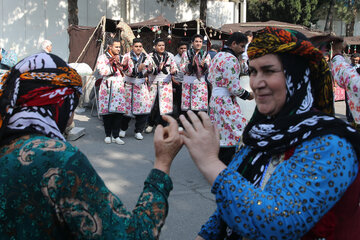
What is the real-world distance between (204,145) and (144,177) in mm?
4160

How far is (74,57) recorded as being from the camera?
11.7 meters

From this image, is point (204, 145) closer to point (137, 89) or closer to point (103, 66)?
point (103, 66)

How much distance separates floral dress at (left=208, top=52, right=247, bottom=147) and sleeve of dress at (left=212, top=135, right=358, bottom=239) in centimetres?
364

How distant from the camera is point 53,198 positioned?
1.29 metres

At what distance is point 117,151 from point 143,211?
18.4 feet

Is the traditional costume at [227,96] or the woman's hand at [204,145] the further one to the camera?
the traditional costume at [227,96]

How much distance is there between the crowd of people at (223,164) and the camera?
1.30 m

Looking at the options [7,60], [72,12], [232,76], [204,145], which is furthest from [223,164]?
[72,12]

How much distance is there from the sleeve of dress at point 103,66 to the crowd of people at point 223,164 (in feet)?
19.3

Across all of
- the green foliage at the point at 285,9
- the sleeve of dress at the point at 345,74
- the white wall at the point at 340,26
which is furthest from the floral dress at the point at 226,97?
the white wall at the point at 340,26

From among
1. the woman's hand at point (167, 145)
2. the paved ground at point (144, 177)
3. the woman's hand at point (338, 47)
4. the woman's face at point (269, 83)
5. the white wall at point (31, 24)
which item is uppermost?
the white wall at point (31, 24)

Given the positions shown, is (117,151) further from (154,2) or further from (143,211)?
(154,2)

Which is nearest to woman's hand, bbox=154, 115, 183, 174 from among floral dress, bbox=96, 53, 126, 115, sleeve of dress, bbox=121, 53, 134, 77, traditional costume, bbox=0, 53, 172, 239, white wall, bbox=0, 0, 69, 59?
traditional costume, bbox=0, 53, 172, 239

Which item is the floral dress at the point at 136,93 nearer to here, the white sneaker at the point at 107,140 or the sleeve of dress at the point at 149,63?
the sleeve of dress at the point at 149,63
